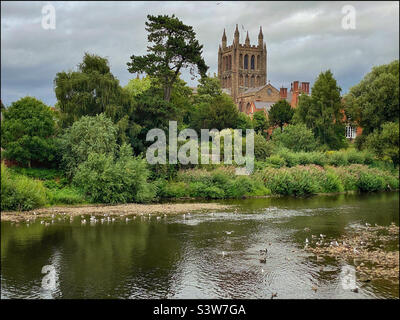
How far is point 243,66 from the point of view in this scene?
12938 cm

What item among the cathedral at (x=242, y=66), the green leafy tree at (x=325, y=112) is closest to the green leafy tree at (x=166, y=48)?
the green leafy tree at (x=325, y=112)

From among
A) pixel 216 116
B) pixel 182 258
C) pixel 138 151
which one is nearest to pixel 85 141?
pixel 138 151

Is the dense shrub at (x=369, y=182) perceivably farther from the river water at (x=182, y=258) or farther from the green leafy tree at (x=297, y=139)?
the river water at (x=182, y=258)

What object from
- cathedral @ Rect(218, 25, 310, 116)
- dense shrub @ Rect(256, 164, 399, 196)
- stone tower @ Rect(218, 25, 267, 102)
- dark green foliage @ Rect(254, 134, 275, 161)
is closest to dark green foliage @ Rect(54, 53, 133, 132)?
dense shrub @ Rect(256, 164, 399, 196)

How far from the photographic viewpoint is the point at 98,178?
1287 inches

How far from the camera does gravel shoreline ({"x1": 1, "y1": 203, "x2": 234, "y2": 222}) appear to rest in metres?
27.7

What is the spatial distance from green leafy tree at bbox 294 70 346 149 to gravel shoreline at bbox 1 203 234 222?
94.6ft

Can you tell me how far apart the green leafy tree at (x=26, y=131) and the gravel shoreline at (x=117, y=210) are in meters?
5.36

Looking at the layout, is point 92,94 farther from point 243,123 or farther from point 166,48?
point 243,123

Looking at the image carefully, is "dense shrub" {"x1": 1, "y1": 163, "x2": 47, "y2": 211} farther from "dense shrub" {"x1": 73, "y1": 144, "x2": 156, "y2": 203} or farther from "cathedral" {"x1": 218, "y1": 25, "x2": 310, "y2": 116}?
"cathedral" {"x1": 218, "y1": 25, "x2": 310, "y2": 116}
